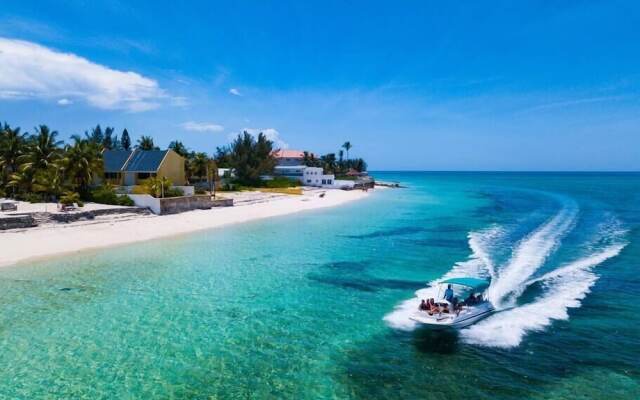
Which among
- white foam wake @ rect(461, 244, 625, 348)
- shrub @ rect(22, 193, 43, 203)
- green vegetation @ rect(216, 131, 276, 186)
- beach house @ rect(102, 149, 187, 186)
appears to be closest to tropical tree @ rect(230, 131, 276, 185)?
green vegetation @ rect(216, 131, 276, 186)

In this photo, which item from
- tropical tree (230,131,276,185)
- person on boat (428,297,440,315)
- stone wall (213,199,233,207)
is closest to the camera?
person on boat (428,297,440,315)

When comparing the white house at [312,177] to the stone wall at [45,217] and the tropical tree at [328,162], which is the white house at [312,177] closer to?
the tropical tree at [328,162]

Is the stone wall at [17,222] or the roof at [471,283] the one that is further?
the stone wall at [17,222]

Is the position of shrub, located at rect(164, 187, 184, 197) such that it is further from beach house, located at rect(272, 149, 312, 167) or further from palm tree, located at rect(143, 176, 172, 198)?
beach house, located at rect(272, 149, 312, 167)

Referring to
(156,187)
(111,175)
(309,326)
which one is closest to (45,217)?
(156,187)

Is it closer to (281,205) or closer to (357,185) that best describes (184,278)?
(281,205)

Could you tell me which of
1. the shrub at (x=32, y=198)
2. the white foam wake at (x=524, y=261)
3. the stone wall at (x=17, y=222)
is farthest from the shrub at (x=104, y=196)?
the white foam wake at (x=524, y=261)

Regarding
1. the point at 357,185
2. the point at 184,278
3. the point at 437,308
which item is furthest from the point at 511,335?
the point at 357,185

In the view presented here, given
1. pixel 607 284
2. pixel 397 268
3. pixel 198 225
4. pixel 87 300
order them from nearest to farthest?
pixel 87 300, pixel 607 284, pixel 397 268, pixel 198 225
